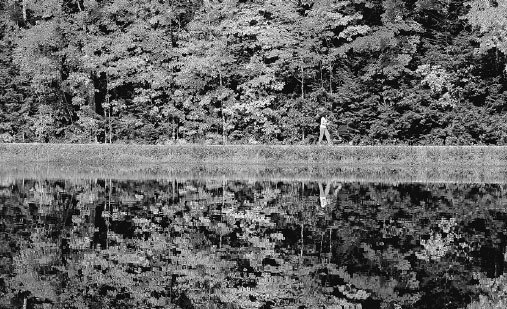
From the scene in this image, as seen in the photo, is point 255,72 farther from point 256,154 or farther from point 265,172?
point 265,172

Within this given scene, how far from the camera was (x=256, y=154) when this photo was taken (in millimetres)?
27734

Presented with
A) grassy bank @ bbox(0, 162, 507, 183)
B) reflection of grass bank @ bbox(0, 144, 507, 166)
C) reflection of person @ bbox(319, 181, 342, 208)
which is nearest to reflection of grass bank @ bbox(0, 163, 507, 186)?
grassy bank @ bbox(0, 162, 507, 183)

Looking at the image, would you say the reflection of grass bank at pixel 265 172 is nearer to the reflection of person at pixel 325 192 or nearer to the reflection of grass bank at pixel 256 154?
the reflection of grass bank at pixel 256 154

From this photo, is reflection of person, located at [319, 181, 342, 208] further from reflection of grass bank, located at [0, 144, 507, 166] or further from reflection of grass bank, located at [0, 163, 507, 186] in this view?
reflection of grass bank, located at [0, 144, 507, 166]

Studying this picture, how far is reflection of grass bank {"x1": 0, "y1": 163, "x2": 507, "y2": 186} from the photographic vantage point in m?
21.4

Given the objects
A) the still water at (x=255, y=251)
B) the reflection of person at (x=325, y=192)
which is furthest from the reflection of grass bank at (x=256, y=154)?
the still water at (x=255, y=251)

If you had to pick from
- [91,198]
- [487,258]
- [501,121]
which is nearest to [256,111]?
[501,121]

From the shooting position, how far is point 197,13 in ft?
110

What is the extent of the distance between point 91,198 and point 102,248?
6.45 meters

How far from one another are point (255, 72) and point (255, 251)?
75.2ft

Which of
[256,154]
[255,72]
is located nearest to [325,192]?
[256,154]

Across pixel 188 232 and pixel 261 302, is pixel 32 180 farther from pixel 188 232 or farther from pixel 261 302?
pixel 261 302

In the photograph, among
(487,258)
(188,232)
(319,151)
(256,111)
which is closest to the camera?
(487,258)

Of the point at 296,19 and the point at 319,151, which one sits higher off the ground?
the point at 296,19
